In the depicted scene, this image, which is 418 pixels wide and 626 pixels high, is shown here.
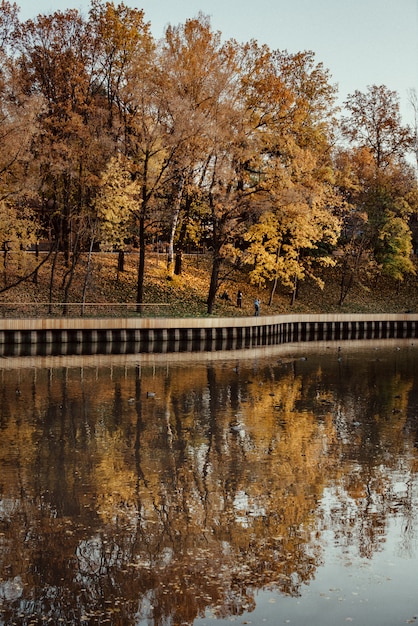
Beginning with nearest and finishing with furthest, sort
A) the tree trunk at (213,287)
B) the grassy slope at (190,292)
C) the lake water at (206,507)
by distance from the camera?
the lake water at (206,507) → the tree trunk at (213,287) → the grassy slope at (190,292)

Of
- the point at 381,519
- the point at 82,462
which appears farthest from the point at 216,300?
the point at 381,519

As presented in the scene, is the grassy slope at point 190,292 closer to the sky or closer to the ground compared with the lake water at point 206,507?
closer to the sky

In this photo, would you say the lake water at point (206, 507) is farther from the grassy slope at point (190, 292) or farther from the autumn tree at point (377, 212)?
the autumn tree at point (377, 212)

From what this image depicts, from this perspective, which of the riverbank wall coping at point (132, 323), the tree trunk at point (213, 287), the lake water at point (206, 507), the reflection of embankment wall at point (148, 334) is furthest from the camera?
the tree trunk at point (213, 287)

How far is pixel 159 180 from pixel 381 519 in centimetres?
3799

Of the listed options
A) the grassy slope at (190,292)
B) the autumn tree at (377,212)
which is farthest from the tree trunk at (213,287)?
the autumn tree at (377,212)

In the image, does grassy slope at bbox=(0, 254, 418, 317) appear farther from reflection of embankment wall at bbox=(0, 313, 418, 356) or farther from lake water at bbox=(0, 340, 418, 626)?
lake water at bbox=(0, 340, 418, 626)

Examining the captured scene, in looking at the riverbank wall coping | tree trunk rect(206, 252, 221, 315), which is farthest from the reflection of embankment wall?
tree trunk rect(206, 252, 221, 315)

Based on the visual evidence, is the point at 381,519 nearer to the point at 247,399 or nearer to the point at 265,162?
the point at 247,399

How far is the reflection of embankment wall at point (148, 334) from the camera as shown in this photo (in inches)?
1639

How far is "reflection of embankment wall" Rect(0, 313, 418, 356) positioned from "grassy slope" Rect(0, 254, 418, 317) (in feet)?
11.6

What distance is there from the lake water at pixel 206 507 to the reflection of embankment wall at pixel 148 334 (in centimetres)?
1440

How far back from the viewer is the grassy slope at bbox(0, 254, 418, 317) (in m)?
52.3

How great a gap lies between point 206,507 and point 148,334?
103 feet
